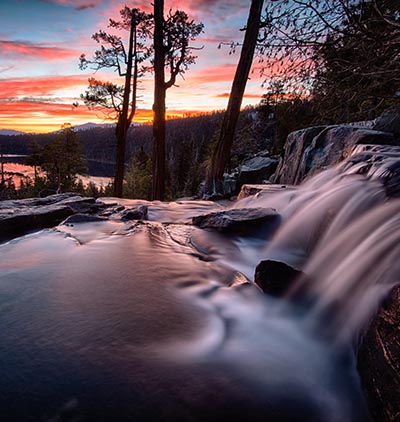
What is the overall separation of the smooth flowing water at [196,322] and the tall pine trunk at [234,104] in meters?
5.57

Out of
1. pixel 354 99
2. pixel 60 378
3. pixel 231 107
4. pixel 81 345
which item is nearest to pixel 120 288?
A: pixel 81 345

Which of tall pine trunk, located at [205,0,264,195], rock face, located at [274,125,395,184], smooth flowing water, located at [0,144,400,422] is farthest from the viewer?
→ tall pine trunk, located at [205,0,264,195]

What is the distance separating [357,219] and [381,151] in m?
1.81

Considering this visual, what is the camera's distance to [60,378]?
5.82 ft

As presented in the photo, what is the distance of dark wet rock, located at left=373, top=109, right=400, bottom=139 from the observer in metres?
6.04

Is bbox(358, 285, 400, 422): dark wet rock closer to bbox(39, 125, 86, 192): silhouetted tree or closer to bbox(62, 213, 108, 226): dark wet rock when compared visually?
bbox(62, 213, 108, 226): dark wet rock

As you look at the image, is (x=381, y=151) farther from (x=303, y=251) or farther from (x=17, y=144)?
(x=17, y=144)

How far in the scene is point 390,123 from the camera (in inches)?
243

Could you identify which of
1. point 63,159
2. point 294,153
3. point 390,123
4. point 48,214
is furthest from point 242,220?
point 63,159

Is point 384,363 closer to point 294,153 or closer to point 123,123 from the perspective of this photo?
point 294,153

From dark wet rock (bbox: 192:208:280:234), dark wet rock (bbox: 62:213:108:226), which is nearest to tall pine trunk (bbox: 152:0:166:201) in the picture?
dark wet rock (bbox: 62:213:108:226)

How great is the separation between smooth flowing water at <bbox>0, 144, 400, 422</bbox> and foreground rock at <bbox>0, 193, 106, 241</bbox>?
645 mm

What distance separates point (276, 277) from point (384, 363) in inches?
54.8

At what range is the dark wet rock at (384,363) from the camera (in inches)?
55.9
